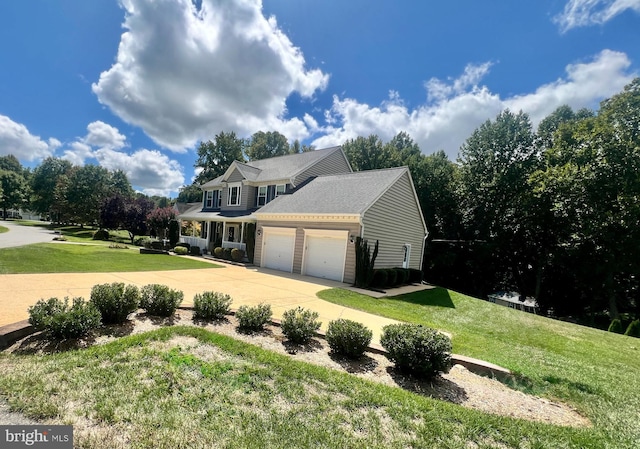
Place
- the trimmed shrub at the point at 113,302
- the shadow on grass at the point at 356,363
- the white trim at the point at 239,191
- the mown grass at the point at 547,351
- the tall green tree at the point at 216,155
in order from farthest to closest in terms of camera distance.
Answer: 1. the tall green tree at the point at 216,155
2. the white trim at the point at 239,191
3. the trimmed shrub at the point at 113,302
4. the shadow on grass at the point at 356,363
5. the mown grass at the point at 547,351

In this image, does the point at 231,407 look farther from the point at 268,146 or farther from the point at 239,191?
the point at 268,146

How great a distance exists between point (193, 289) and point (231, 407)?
6870 mm

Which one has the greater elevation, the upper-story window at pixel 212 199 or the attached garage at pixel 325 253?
the upper-story window at pixel 212 199

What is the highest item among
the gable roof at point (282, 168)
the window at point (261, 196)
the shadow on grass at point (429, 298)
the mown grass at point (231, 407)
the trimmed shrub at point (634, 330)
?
the gable roof at point (282, 168)

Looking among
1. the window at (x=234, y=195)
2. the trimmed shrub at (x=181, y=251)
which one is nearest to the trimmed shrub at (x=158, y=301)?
the trimmed shrub at (x=181, y=251)

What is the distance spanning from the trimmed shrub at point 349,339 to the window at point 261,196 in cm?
1777

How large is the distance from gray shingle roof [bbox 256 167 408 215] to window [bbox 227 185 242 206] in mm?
5753

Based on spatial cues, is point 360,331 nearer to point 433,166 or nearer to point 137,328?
point 137,328

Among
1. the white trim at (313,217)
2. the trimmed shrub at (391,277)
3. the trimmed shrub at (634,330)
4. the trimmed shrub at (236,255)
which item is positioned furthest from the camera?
the trimmed shrub at (236,255)

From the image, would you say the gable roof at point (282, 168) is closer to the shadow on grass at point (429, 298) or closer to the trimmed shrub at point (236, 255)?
the trimmed shrub at point (236, 255)

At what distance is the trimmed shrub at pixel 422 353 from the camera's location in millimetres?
4105

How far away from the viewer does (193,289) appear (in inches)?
354

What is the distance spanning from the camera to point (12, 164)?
74.9 metres

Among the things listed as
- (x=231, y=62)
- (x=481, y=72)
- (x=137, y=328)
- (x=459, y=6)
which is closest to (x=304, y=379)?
(x=137, y=328)
